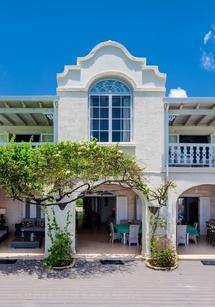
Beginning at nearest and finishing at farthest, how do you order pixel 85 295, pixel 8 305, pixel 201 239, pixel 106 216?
pixel 8 305
pixel 85 295
pixel 201 239
pixel 106 216

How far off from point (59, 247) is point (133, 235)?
17.4ft

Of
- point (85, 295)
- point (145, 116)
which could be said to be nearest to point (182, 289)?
point (85, 295)

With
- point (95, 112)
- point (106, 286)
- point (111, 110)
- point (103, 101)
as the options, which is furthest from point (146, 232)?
point (103, 101)

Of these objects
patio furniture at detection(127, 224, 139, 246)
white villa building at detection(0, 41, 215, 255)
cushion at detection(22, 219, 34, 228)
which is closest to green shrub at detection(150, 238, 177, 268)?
white villa building at detection(0, 41, 215, 255)

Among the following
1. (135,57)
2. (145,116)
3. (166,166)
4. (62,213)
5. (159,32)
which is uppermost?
(159,32)

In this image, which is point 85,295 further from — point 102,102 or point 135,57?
point 135,57

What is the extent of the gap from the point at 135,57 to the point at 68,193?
7620 millimetres

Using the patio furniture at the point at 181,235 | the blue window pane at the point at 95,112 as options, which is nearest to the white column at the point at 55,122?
the blue window pane at the point at 95,112

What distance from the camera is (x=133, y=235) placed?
60.2ft

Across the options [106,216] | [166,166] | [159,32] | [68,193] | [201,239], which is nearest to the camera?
[68,193]

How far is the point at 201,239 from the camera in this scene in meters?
20.3

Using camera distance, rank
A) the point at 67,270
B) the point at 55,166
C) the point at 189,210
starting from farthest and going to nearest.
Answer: the point at 189,210 → the point at 67,270 → the point at 55,166

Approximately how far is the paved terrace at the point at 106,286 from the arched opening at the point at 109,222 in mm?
2546

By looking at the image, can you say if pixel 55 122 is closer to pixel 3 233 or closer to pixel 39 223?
pixel 39 223
